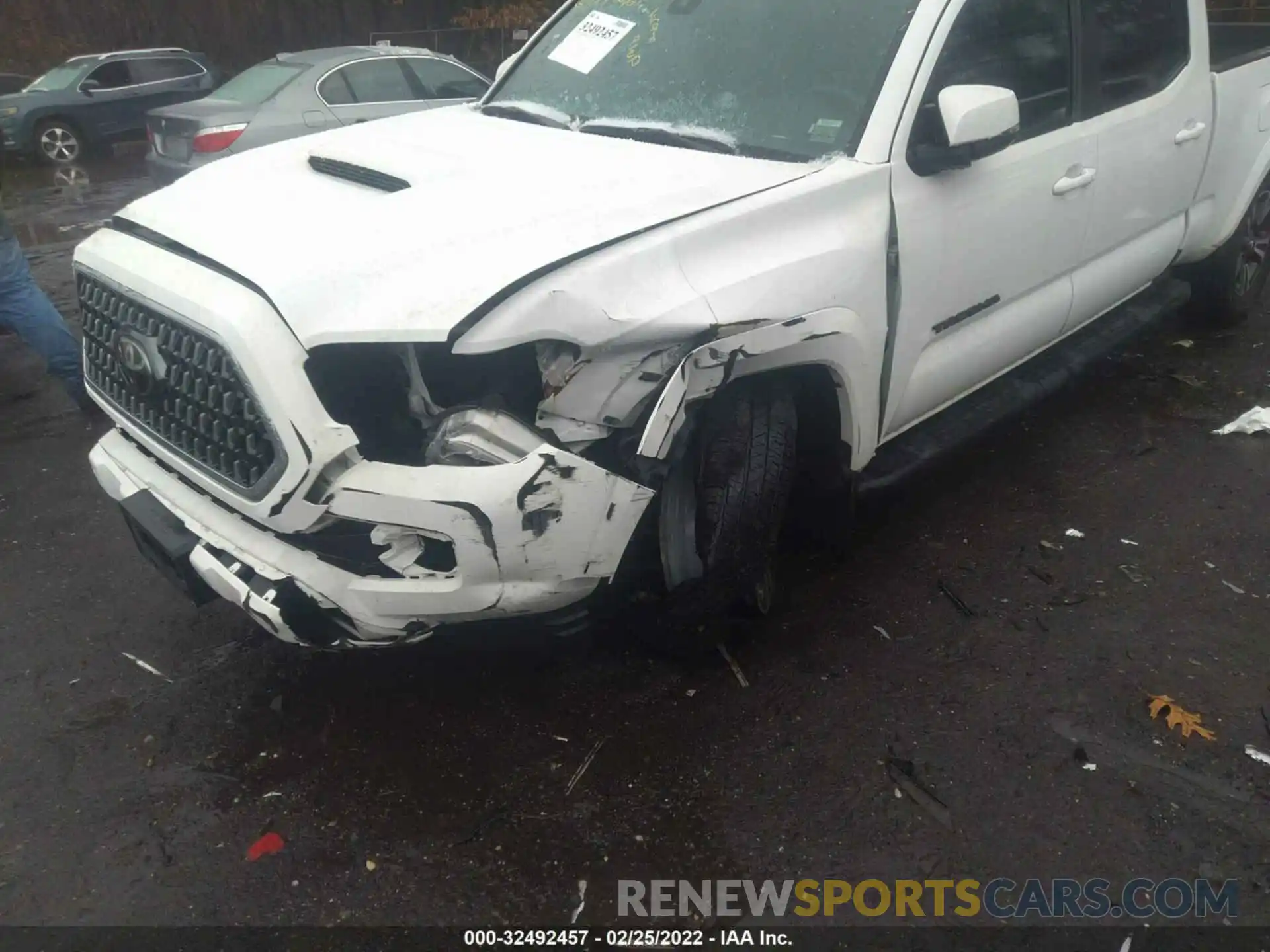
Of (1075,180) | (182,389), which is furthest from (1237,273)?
(182,389)

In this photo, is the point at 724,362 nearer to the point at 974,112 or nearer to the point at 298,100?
the point at 974,112

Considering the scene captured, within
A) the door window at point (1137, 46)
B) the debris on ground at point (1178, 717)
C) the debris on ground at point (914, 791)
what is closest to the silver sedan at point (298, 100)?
the door window at point (1137, 46)

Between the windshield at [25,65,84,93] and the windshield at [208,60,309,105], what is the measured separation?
241 inches

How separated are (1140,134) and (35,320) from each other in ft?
16.1

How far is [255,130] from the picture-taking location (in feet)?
26.0

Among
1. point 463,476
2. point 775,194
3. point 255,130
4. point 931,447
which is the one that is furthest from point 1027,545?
point 255,130

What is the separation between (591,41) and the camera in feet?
11.3

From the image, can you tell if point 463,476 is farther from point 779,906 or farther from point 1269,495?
point 1269,495

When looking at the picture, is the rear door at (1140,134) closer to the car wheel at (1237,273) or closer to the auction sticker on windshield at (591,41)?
the car wheel at (1237,273)

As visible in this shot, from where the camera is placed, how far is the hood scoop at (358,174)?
2553mm

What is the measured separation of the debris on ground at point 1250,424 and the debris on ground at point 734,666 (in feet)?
8.72

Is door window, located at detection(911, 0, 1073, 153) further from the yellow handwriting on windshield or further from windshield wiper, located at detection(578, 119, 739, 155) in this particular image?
the yellow handwriting on windshield

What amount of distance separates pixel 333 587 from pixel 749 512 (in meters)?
1.04

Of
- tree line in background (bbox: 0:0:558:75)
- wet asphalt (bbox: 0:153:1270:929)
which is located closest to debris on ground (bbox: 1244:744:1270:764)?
wet asphalt (bbox: 0:153:1270:929)
